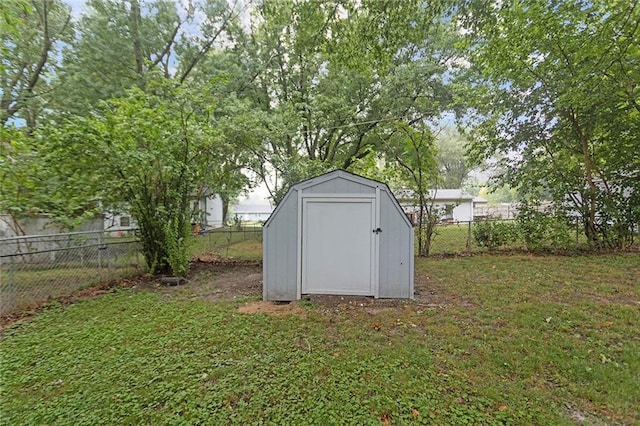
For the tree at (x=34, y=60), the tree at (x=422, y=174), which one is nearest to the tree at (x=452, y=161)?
the tree at (x=422, y=174)

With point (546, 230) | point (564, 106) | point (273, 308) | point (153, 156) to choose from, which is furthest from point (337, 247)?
point (546, 230)

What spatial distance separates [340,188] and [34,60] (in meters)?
10.4

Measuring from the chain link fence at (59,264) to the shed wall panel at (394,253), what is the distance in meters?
5.18

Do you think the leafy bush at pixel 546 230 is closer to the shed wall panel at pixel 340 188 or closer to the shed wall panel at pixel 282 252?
the shed wall panel at pixel 340 188

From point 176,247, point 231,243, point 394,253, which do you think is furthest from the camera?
point 231,243

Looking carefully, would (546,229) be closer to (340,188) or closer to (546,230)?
(546,230)

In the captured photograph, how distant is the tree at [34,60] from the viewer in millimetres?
7770

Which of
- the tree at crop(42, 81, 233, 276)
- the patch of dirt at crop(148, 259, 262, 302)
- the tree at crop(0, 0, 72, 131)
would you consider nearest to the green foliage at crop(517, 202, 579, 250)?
the patch of dirt at crop(148, 259, 262, 302)

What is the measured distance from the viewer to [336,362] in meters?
2.75

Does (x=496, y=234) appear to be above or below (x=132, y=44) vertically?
below

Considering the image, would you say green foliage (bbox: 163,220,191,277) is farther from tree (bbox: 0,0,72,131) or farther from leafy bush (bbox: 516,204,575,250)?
leafy bush (bbox: 516,204,575,250)

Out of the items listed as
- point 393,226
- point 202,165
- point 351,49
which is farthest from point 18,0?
point 393,226

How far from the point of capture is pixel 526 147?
8211mm

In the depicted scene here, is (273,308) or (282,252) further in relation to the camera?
(282,252)
